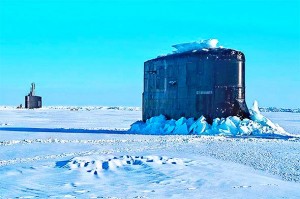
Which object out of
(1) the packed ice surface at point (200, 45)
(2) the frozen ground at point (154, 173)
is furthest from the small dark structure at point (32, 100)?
(2) the frozen ground at point (154, 173)

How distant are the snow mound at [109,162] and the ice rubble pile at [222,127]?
7.76 metres

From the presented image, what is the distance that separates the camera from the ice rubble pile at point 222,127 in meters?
16.3

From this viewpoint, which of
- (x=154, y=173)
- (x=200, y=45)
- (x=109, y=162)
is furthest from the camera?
(x=200, y=45)

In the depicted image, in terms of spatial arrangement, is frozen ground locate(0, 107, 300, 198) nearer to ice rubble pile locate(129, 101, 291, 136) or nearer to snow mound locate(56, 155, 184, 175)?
snow mound locate(56, 155, 184, 175)

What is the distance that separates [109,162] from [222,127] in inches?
348

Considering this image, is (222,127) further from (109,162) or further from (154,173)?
(154,173)

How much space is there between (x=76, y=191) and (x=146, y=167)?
1965mm

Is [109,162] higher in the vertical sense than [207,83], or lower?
lower

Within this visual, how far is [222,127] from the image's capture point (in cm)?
1666

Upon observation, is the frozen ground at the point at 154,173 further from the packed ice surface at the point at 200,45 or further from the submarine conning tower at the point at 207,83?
the packed ice surface at the point at 200,45

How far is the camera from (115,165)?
8328 millimetres

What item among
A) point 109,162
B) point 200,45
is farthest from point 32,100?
point 109,162

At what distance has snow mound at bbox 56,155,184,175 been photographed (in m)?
8.19

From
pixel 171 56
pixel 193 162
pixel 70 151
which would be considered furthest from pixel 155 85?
pixel 193 162
